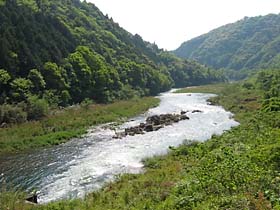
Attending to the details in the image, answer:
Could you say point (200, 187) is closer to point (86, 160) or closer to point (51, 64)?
point (86, 160)

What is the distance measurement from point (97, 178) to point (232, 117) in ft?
131

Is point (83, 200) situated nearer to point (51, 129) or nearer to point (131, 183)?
point (131, 183)

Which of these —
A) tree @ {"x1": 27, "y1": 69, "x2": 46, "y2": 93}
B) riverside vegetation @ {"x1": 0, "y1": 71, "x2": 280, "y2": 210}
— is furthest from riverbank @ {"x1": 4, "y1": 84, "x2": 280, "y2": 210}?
tree @ {"x1": 27, "y1": 69, "x2": 46, "y2": 93}

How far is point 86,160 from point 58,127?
1788 centimetres

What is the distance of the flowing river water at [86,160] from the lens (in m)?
30.6

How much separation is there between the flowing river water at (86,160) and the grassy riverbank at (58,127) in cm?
228

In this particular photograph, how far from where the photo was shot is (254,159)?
2283 cm

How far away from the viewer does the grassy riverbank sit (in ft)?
153

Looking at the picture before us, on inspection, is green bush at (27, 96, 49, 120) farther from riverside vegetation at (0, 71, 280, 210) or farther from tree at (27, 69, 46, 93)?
riverside vegetation at (0, 71, 280, 210)

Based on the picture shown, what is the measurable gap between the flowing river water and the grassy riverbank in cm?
228

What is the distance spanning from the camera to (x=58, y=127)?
55.5m

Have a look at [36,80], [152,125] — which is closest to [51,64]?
[36,80]

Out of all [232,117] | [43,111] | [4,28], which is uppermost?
[4,28]

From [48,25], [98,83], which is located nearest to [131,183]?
[98,83]
